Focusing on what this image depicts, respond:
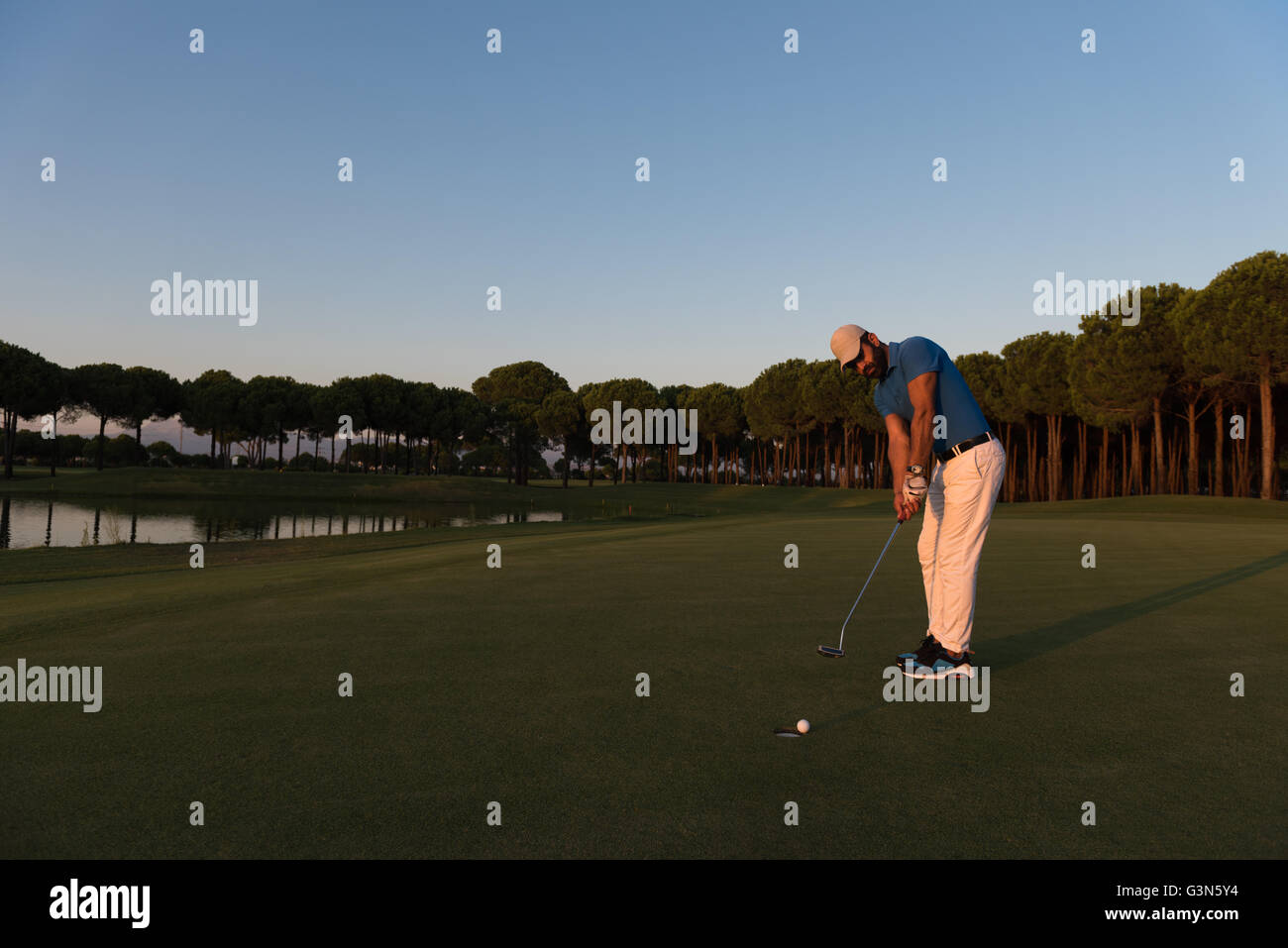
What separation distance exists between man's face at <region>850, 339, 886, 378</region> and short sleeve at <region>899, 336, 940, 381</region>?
22 cm

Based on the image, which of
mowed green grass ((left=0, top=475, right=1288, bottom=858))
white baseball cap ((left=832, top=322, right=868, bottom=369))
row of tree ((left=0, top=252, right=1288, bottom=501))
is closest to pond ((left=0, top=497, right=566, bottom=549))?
row of tree ((left=0, top=252, right=1288, bottom=501))

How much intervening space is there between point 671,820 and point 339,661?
4.07 metres

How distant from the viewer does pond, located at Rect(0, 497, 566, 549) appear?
97.7 ft

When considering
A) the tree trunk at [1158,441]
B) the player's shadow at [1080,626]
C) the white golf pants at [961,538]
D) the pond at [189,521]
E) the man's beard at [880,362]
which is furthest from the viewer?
the tree trunk at [1158,441]

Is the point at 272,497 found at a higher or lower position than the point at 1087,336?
lower

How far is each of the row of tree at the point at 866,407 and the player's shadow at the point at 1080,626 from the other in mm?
36570

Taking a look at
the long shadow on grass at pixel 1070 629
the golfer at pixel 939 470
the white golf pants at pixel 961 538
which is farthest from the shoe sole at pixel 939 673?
the long shadow on grass at pixel 1070 629

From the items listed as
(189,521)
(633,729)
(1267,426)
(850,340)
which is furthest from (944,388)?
(1267,426)

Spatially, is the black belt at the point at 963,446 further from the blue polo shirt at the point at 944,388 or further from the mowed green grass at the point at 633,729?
the mowed green grass at the point at 633,729

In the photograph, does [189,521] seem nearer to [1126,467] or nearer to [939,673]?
[939,673]

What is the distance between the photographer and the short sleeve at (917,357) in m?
6.21
